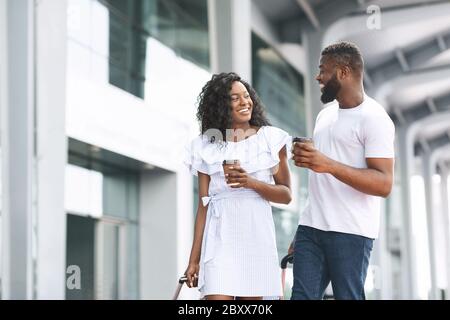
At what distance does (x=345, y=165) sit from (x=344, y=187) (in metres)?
0.21

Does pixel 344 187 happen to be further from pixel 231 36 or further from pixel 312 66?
pixel 312 66

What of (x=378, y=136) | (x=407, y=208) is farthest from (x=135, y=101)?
(x=407, y=208)

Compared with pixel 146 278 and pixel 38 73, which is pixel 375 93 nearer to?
pixel 146 278

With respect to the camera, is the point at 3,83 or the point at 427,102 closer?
the point at 3,83

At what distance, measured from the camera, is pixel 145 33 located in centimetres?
1569

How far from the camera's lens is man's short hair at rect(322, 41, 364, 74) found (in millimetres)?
3936

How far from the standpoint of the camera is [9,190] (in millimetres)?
9820

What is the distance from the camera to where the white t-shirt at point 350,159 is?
3.79m

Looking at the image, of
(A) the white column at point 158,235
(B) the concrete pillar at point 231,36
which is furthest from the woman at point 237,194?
(A) the white column at point 158,235

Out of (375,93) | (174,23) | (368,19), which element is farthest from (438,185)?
(174,23)

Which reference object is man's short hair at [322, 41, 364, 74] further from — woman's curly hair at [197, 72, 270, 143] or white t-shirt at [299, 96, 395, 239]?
woman's curly hair at [197, 72, 270, 143]

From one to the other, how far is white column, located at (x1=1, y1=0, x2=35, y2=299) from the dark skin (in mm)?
6408

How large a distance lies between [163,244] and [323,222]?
12737mm

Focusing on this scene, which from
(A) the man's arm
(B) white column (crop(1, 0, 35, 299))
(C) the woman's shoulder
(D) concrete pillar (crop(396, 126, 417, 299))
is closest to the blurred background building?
(B) white column (crop(1, 0, 35, 299))
